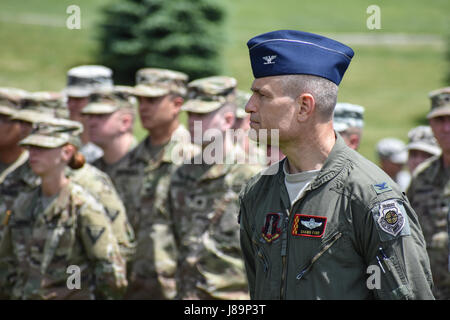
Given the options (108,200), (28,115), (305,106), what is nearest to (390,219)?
(305,106)

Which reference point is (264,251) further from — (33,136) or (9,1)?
(9,1)

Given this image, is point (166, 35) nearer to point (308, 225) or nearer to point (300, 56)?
point (300, 56)

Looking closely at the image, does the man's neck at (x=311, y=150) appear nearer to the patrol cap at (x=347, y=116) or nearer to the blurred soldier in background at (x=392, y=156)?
the patrol cap at (x=347, y=116)

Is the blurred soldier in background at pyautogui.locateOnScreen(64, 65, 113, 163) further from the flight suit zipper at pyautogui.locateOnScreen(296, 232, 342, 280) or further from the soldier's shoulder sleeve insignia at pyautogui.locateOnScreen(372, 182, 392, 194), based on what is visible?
the soldier's shoulder sleeve insignia at pyautogui.locateOnScreen(372, 182, 392, 194)

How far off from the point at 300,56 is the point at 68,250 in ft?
9.62

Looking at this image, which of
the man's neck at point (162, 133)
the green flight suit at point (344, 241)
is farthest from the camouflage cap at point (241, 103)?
the green flight suit at point (344, 241)

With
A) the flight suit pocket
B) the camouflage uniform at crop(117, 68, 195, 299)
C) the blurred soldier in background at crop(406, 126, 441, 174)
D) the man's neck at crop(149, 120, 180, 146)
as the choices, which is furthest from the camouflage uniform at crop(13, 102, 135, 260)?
the blurred soldier in background at crop(406, 126, 441, 174)

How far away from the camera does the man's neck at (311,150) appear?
343cm

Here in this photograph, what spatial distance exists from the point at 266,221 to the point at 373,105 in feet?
94.7

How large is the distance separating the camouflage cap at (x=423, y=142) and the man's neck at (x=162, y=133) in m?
2.74

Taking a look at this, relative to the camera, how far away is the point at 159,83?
766 centimetres

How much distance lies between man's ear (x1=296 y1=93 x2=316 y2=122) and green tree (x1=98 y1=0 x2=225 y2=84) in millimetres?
20230

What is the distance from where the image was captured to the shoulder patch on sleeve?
3.08 meters
